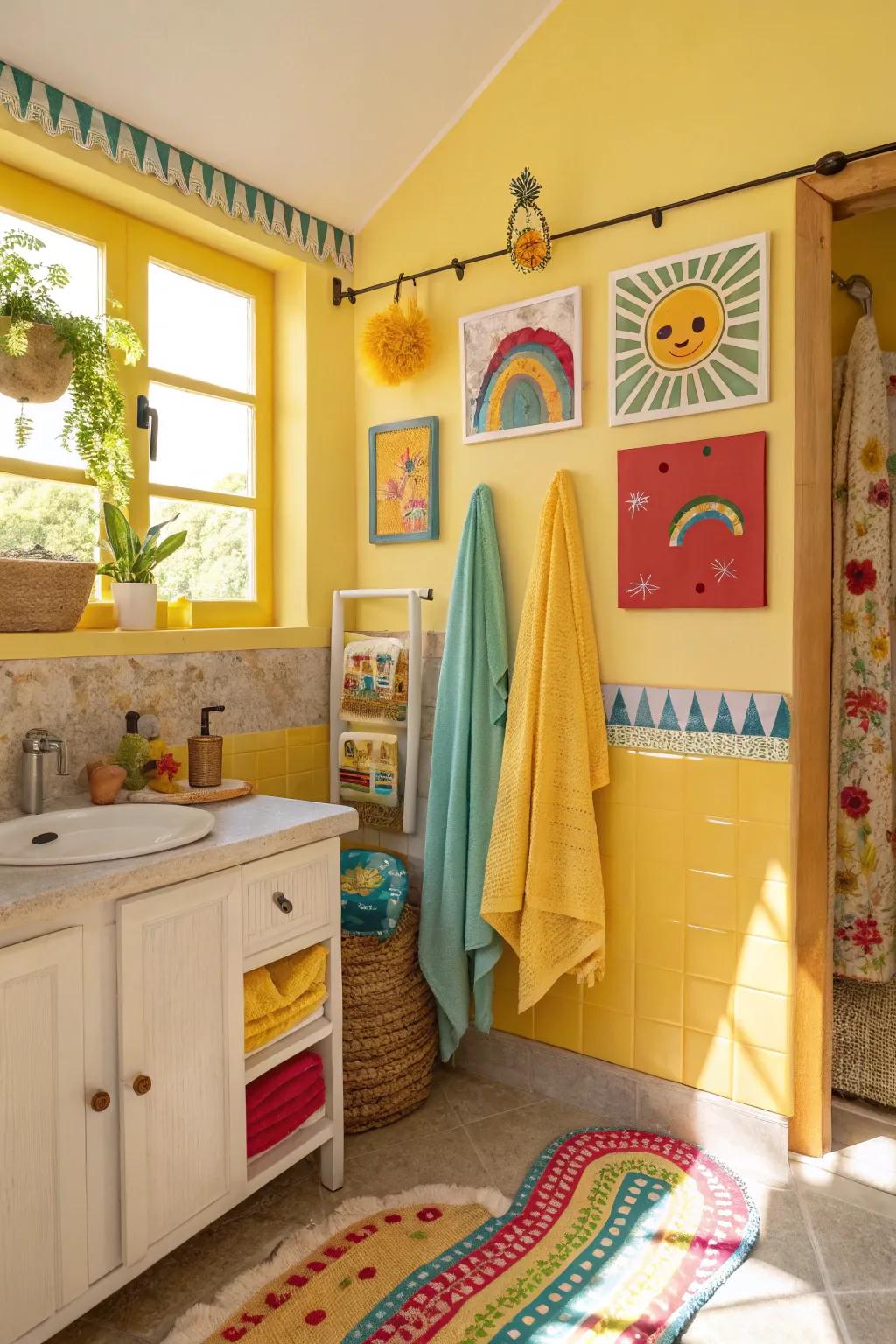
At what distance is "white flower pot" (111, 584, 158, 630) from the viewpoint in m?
2.13

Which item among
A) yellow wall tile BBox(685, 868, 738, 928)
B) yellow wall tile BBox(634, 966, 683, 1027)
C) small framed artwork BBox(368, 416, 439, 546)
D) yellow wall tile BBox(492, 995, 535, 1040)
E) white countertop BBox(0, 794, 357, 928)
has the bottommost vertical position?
yellow wall tile BBox(492, 995, 535, 1040)

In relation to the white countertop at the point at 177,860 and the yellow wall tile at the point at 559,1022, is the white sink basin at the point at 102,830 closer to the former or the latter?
the white countertop at the point at 177,860

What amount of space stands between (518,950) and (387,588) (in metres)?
1.05

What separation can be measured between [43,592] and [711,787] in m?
1.51

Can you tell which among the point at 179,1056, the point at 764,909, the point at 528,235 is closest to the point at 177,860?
the point at 179,1056

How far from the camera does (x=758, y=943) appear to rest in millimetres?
1984

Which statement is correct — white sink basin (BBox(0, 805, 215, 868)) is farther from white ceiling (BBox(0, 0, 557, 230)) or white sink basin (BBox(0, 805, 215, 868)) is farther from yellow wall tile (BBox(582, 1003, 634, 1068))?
white ceiling (BBox(0, 0, 557, 230))

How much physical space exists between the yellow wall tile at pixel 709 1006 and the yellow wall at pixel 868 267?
5.79 feet

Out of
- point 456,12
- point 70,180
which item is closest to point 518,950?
point 70,180

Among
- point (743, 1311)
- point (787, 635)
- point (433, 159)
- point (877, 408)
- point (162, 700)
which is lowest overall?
point (743, 1311)

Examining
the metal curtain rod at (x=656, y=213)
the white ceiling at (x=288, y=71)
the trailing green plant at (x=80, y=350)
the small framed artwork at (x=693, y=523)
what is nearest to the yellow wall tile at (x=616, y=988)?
the small framed artwork at (x=693, y=523)

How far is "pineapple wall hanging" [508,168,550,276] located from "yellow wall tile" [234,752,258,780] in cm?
142

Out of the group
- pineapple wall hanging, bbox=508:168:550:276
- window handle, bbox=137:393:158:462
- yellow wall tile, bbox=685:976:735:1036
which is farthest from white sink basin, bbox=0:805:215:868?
pineapple wall hanging, bbox=508:168:550:276

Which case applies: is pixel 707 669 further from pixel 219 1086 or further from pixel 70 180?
pixel 70 180
